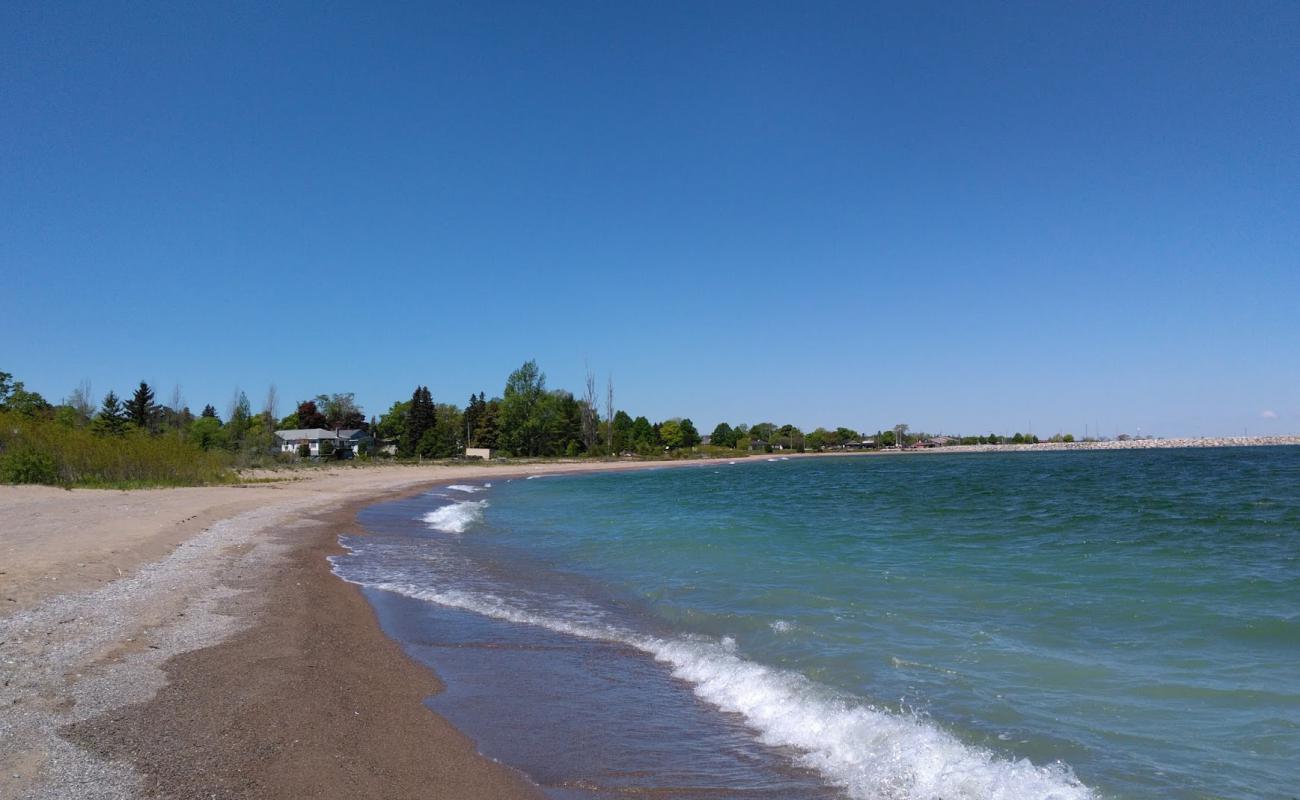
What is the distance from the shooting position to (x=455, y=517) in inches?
969

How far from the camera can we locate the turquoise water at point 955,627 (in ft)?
17.3

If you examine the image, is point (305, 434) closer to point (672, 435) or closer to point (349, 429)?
point (349, 429)

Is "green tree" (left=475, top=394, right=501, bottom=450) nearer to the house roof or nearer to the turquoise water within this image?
the house roof

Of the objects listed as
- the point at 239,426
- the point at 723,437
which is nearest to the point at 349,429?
the point at 239,426

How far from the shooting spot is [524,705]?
6316mm

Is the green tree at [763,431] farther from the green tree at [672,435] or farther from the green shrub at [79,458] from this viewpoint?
the green shrub at [79,458]

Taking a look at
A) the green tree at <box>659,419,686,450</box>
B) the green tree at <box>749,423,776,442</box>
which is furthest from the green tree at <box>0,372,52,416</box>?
the green tree at <box>749,423,776,442</box>

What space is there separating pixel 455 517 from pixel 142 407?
212 ft

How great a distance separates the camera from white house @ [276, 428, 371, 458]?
80.8 meters

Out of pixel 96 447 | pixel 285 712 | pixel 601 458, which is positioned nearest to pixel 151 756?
pixel 285 712

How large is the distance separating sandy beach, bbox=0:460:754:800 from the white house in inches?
2818

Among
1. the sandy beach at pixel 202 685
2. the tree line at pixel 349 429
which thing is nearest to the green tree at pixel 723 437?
the tree line at pixel 349 429

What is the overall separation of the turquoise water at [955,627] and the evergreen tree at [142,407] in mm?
64684

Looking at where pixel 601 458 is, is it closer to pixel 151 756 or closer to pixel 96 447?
pixel 96 447
